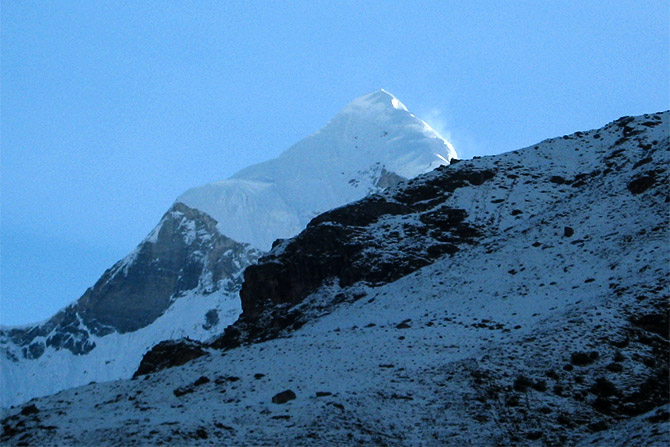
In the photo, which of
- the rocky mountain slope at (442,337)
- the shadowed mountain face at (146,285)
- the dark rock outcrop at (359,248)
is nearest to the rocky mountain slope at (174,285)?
the shadowed mountain face at (146,285)

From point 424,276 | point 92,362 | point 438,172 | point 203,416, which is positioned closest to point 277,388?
point 203,416

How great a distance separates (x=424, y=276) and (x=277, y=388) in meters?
21.7

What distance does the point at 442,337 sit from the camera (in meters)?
40.9

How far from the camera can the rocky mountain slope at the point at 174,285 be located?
149250 mm

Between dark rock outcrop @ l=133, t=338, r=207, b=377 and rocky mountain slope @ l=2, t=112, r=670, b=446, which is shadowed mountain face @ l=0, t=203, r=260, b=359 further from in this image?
dark rock outcrop @ l=133, t=338, r=207, b=377

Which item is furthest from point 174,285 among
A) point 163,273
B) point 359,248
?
point 359,248

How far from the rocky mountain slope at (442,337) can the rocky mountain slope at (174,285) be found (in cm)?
8238

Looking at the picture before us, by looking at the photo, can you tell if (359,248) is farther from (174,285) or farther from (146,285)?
(146,285)

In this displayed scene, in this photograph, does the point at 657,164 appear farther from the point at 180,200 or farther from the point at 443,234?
the point at 180,200

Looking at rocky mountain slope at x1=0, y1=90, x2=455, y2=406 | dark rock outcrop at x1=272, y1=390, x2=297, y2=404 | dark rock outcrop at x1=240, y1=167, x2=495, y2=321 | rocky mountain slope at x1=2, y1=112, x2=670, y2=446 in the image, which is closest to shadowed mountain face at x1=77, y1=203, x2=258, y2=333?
rocky mountain slope at x1=0, y1=90, x2=455, y2=406

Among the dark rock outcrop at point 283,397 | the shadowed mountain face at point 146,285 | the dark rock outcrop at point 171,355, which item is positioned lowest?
the dark rock outcrop at point 283,397

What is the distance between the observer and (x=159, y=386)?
3788 centimetres

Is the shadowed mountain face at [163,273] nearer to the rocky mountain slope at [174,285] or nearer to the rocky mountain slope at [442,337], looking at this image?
the rocky mountain slope at [174,285]

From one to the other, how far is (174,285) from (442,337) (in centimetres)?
13606
